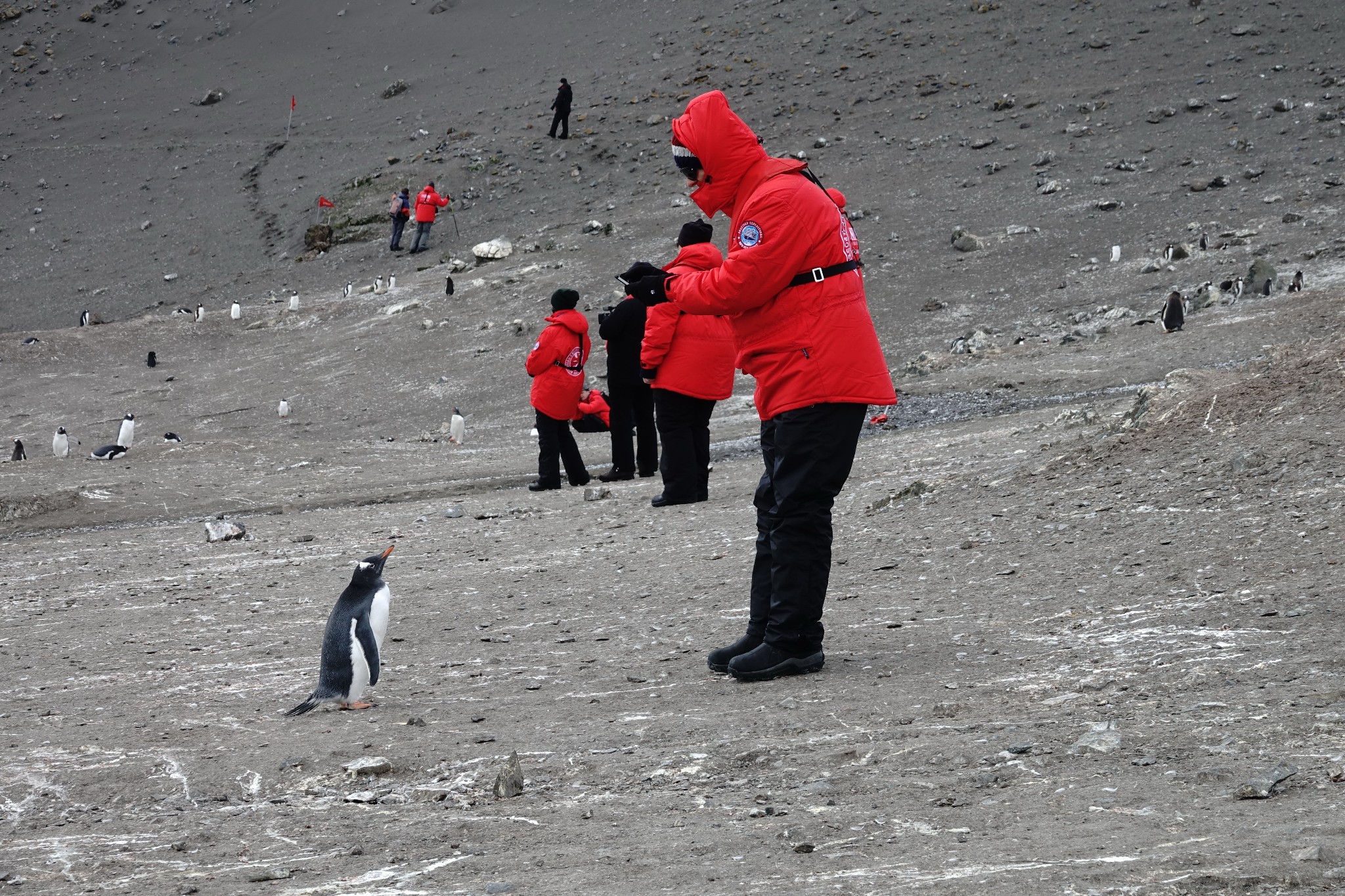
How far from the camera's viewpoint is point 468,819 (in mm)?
3328

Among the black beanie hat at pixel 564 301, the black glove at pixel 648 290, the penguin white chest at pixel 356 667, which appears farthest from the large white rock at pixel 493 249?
the penguin white chest at pixel 356 667

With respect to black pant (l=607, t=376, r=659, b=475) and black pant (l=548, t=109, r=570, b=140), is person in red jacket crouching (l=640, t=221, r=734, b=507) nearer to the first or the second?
black pant (l=607, t=376, r=659, b=475)

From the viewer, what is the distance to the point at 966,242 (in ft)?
66.1

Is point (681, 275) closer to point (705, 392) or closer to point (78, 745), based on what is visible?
point (78, 745)

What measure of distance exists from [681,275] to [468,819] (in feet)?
6.49

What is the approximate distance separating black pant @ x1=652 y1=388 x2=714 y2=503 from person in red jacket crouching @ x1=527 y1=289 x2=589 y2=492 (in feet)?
5.94

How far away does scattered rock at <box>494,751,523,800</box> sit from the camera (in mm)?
3490

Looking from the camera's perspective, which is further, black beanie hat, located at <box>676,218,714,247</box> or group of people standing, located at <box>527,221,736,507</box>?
group of people standing, located at <box>527,221,736,507</box>

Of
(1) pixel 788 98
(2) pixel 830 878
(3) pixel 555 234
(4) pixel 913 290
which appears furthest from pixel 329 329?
(2) pixel 830 878

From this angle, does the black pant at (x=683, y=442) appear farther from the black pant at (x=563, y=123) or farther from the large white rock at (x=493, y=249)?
the black pant at (x=563, y=123)

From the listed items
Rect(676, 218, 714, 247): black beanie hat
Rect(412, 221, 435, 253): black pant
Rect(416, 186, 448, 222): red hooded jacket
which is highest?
Rect(416, 186, 448, 222): red hooded jacket

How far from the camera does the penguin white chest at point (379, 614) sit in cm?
469

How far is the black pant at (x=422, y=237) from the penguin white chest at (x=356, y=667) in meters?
23.6

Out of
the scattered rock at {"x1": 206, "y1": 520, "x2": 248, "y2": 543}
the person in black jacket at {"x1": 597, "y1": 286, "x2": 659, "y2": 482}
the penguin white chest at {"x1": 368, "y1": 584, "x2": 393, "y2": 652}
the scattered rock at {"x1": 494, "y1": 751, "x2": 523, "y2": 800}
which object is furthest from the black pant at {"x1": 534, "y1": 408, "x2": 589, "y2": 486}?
the scattered rock at {"x1": 494, "y1": 751, "x2": 523, "y2": 800}
